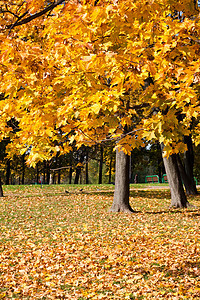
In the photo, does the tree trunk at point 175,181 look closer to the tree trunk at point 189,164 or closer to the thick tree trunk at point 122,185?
the thick tree trunk at point 122,185

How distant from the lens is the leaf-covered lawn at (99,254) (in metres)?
4.80

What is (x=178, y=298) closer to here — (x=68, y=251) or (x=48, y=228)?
(x=68, y=251)

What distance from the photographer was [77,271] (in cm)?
563

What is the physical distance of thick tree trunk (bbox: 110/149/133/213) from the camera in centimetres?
1130

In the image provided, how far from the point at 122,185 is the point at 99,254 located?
197 inches

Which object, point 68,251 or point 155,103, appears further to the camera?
point 68,251

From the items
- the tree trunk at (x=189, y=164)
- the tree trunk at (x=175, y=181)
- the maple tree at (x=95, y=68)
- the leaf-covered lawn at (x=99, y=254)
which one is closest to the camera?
the maple tree at (x=95, y=68)

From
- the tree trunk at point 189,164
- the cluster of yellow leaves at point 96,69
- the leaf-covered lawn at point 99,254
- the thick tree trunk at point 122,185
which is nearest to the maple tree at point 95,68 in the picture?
the cluster of yellow leaves at point 96,69

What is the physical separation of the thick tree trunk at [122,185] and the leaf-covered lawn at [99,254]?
1.74ft

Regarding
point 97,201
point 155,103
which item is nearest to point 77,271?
point 155,103

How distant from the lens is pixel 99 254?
658 centimetres

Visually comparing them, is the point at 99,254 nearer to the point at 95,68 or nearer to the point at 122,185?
the point at 95,68

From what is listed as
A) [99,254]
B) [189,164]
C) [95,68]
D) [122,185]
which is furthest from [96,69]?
[189,164]

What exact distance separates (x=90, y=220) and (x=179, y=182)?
4024mm
